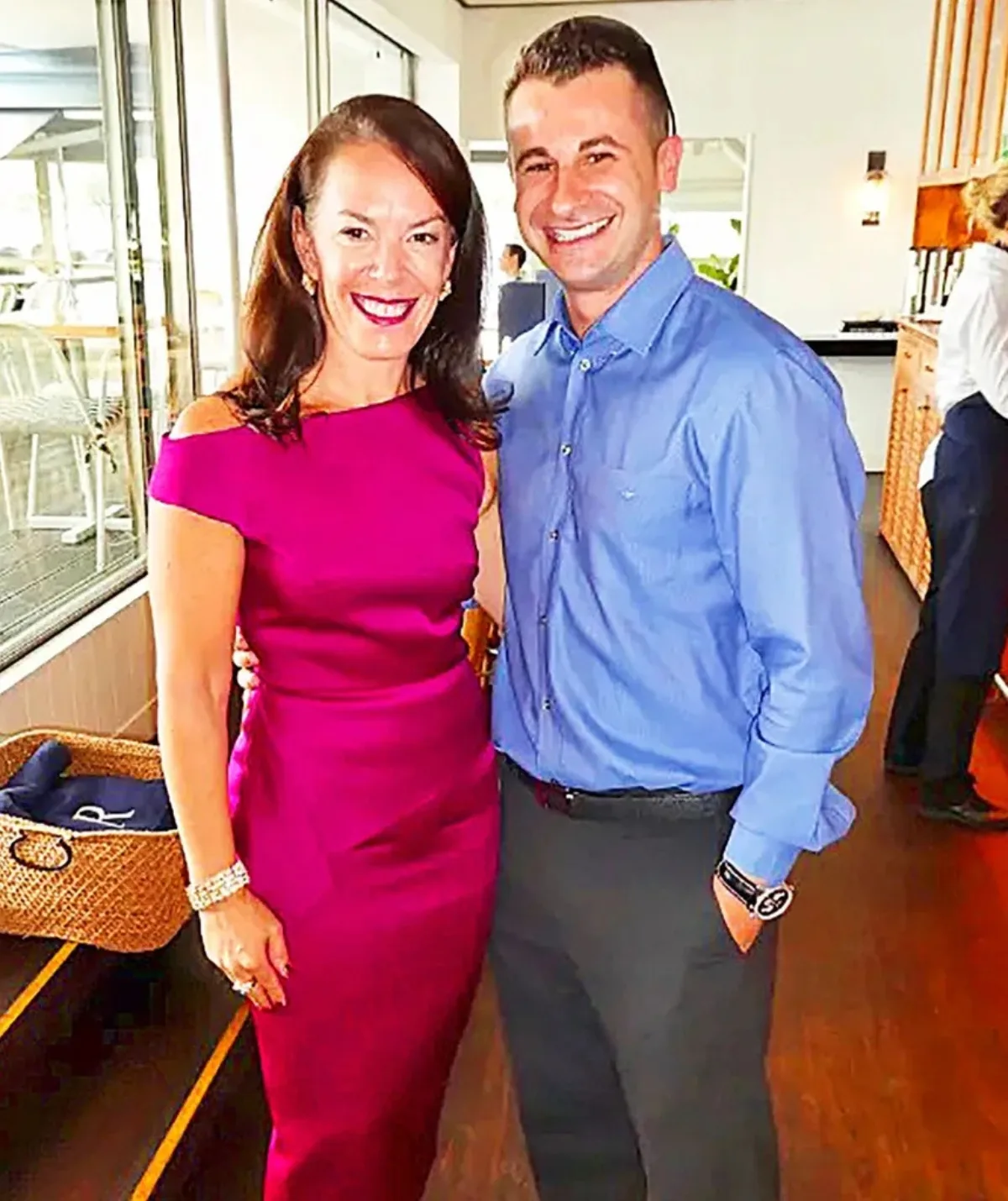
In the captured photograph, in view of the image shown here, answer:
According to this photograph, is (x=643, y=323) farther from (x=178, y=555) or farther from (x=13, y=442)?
(x=13, y=442)

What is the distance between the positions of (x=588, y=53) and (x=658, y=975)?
3.24 ft

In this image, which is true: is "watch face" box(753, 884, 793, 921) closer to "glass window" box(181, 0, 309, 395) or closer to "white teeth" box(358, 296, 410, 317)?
"white teeth" box(358, 296, 410, 317)

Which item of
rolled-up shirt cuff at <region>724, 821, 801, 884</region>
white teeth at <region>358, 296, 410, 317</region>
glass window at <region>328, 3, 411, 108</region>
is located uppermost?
glass window at <region>328, 3, 411, 108</region>

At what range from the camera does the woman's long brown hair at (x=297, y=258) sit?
50.3 inches

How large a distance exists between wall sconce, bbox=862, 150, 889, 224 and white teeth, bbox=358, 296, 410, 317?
7.06 meters

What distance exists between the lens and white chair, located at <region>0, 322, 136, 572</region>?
10.6ft

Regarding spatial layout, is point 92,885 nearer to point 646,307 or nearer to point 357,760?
point 357,760

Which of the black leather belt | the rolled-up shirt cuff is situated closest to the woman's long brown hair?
the black leather belt

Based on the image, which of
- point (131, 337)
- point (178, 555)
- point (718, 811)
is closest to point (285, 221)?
point (178, 555)

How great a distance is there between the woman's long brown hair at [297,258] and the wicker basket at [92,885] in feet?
3.52

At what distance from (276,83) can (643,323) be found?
4.43 meters

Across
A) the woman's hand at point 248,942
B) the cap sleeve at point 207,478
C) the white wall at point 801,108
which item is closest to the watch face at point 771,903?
the woman's hand at point 248,942

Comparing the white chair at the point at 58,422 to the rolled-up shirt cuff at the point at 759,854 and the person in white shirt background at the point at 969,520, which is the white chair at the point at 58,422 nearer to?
the person in white shirt background at the point at 969,520

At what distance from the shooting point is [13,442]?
3.31 meters
